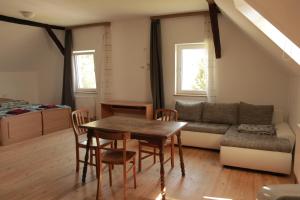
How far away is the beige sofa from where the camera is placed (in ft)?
9.78

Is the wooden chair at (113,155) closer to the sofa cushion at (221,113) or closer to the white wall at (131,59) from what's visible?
the sofa cushion at (221,113)

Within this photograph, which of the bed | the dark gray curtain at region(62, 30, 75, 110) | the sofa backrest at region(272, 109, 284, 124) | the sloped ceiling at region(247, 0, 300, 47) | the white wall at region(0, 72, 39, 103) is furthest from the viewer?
the dark gray curtain at region(62, 30, 75, 110)

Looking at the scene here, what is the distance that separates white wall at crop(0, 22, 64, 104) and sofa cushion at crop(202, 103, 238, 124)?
4233 mm

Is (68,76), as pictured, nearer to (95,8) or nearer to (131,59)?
(131,59)

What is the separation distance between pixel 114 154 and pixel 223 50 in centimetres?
295

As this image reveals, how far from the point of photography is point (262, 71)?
4.19 metres

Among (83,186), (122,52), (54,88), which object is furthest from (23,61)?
(83,186)

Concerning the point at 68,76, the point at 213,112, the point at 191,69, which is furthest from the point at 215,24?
the point at 68,76

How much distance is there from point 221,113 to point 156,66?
5.40 feet

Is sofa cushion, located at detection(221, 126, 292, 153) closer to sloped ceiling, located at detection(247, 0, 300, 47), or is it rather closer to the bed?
sloped ceiling, located at detection(247, 0, 300, 47)

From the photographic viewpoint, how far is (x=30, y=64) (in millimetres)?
5973

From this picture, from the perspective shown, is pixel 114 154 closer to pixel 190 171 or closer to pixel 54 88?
pixel 190 171

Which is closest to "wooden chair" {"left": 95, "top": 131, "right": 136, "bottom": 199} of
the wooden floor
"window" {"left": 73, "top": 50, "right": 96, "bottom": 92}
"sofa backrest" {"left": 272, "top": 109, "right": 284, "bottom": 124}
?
the wooden floor

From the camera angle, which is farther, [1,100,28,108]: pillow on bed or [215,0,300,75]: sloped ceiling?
→ [1,100,28,108]: pillow on bed
